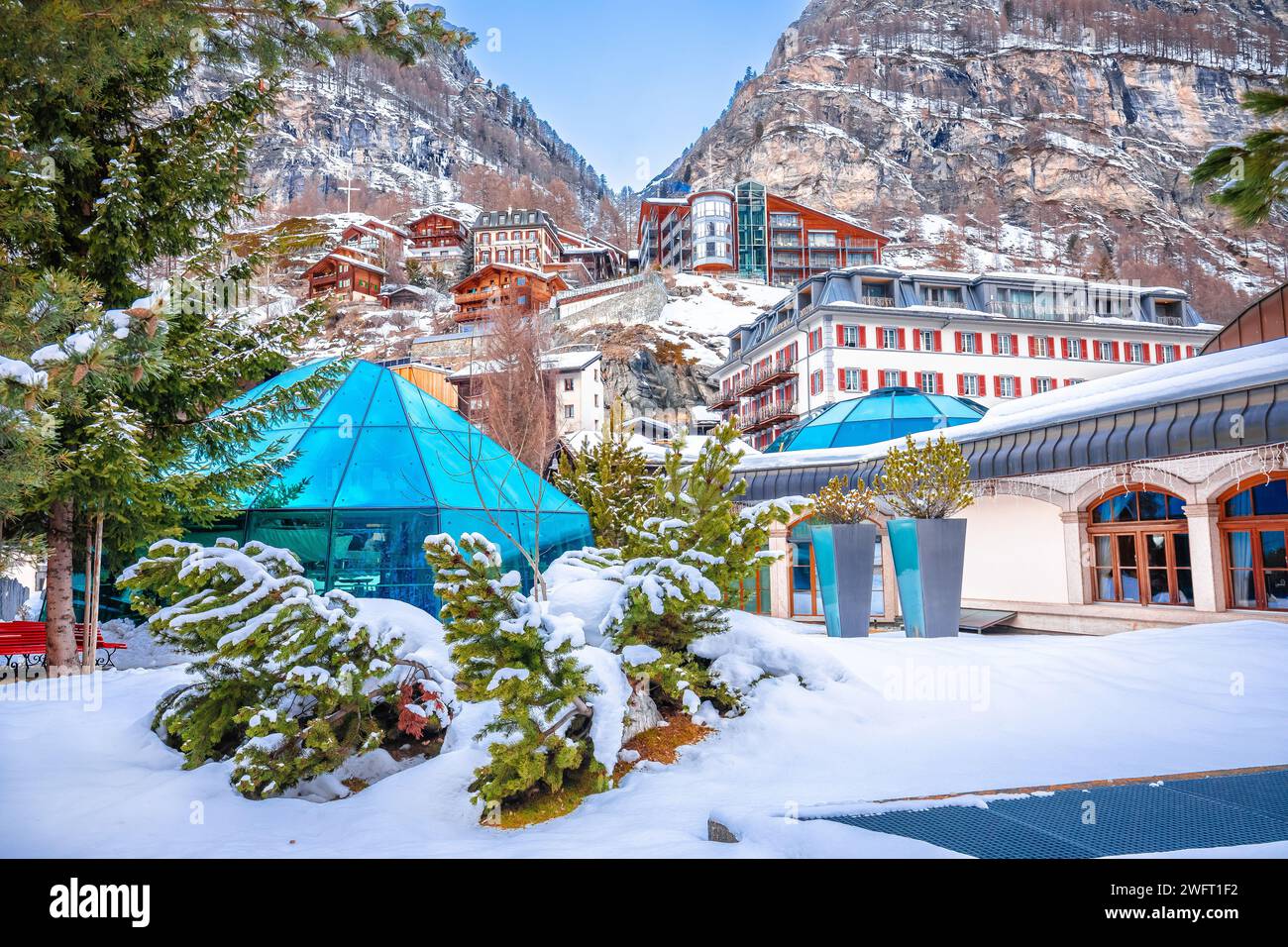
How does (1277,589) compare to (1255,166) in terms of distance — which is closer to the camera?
(1255,166)

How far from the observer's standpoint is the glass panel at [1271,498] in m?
11.8

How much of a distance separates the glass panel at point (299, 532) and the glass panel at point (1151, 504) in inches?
595

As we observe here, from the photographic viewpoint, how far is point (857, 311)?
135 ft

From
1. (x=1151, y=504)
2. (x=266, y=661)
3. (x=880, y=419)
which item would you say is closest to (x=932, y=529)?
(x=1151, y=504)

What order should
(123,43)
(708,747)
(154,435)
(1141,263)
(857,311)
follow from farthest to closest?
(1141,263) → (857,311) → (154,435) → (708,747) → (123,43)

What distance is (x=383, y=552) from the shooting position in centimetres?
1302

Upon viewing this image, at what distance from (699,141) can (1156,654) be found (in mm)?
159253

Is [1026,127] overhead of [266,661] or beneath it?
overhead

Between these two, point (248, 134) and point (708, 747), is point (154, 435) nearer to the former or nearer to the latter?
point (248, 134)

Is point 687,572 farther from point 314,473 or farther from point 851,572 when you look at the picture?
point 314,473

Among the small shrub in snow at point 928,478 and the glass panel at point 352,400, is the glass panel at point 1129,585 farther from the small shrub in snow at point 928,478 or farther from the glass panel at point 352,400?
the glass panel at point 352,400

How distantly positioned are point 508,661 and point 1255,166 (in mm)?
9799

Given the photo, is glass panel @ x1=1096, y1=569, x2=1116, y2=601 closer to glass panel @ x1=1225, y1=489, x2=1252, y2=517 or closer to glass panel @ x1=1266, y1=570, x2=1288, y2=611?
glass panel @ x1=1225, y1=489, x2=1252, y2=517
